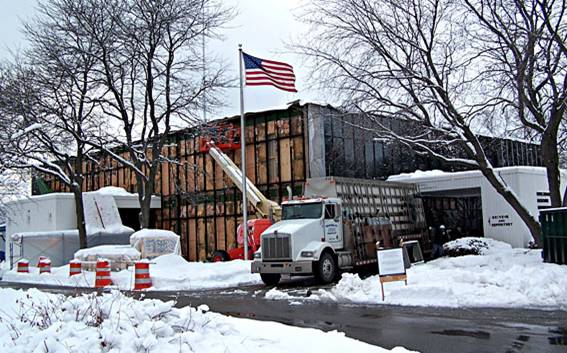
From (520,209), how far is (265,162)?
1649 cm

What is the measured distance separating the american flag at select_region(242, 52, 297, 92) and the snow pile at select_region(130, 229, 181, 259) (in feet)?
26.1

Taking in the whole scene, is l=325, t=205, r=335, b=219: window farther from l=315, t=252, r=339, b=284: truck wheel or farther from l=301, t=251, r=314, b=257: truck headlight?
l=301, t=251, r=314, b=257: truck headlight

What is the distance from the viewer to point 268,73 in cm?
2580

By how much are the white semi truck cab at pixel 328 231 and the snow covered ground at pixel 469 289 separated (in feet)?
7.01

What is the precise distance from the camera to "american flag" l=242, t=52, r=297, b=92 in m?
25.7

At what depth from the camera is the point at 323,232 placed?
2061 cm

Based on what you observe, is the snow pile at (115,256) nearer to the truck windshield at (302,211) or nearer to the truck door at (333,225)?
the truck windshield at (302,211)

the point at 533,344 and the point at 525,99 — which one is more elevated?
the point at 525,99

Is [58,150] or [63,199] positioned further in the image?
[63,199]

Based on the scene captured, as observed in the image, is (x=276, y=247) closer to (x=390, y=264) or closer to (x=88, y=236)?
(x=390, y=264)

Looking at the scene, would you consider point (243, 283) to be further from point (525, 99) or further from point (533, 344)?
point (533, 344)

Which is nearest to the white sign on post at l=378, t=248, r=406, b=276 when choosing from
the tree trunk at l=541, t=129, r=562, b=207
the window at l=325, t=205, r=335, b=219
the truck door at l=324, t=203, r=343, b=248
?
the truck door at l=324, t=203, r=343, b=248

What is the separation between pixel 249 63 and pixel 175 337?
776 inches

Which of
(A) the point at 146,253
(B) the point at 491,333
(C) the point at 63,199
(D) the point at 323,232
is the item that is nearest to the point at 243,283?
(D) the point at 323,232
